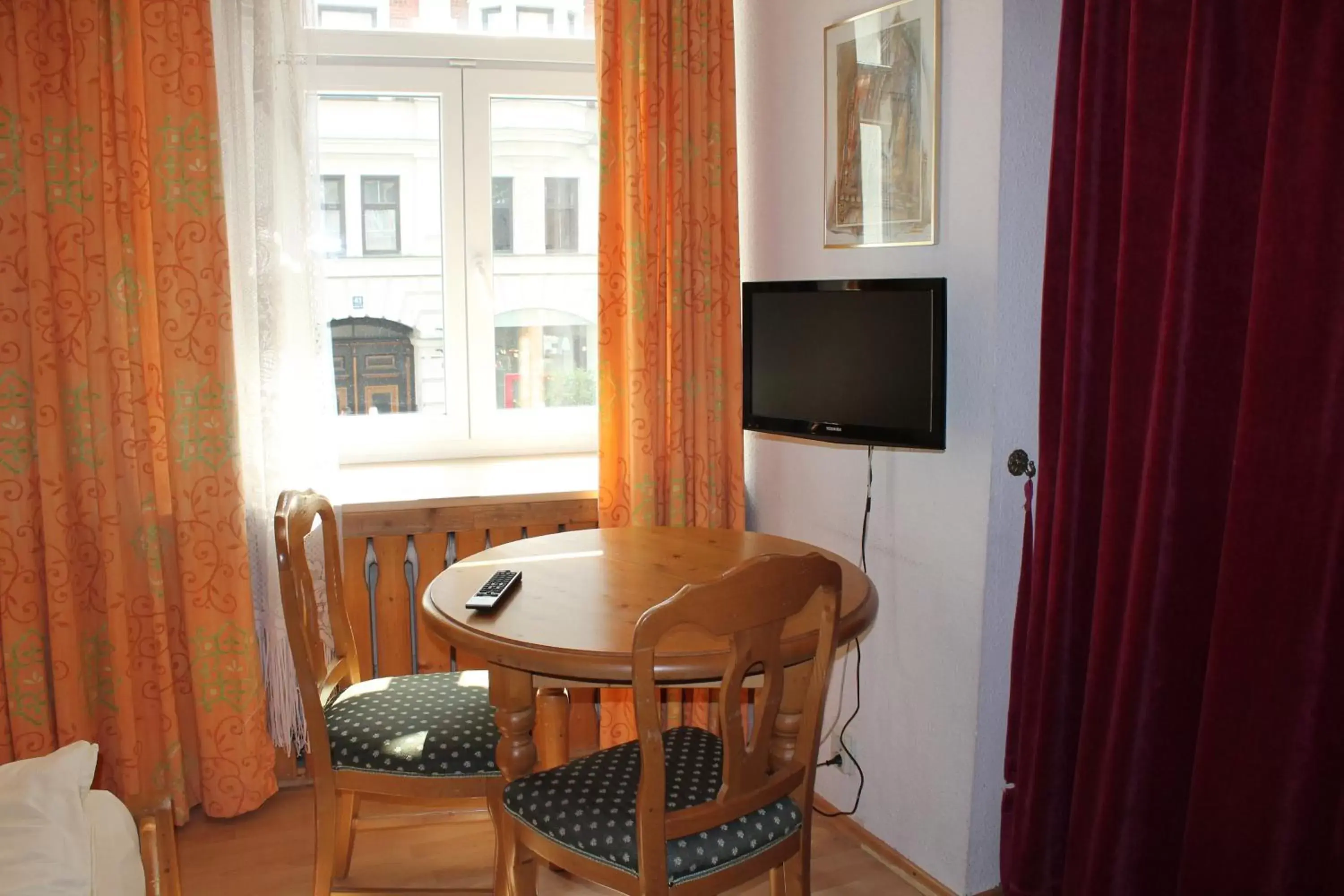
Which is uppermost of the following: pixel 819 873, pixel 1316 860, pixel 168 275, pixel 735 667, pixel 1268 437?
pixel 168 275

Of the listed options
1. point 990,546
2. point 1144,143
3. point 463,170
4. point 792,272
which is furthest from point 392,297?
point 1144,143

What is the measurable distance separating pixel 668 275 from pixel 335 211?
3.62 ft

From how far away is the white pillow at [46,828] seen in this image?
1.30 m

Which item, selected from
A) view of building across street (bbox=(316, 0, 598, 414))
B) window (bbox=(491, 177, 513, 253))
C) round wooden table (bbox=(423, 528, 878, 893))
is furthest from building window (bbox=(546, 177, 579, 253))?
round wooden table (bbox=(423, 528, 878, 893))

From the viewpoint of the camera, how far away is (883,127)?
2693 mm

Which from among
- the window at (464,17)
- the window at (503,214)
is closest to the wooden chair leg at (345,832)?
the window at (503,214)

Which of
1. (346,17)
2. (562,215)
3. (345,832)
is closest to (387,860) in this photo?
(345,832)

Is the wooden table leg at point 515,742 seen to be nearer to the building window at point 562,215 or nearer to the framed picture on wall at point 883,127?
the framed picture on wall at point 883,127

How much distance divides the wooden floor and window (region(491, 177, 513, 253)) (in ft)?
5.87

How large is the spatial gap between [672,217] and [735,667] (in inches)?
69.2

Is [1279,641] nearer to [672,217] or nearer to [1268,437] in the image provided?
[1268,437]

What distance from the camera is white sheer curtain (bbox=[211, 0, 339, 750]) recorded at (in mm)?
2953

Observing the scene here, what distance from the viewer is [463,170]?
3.54 meters

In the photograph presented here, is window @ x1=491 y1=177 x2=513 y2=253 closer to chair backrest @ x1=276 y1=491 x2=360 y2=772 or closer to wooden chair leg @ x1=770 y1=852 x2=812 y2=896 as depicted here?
chair backrest @ x1=276 y1=491 x2=360 y2=772
